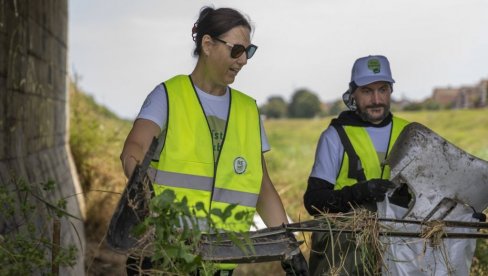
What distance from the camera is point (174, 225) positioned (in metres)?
3.03

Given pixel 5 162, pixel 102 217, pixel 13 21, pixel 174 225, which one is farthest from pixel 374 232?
pixel 102 217

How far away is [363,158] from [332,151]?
0.58 ft

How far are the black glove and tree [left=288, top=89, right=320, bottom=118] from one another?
54.7m

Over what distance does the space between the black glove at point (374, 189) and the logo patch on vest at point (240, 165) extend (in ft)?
2.01

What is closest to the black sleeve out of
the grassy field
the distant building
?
the grassy field

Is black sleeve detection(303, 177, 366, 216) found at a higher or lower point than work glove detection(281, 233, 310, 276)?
higher

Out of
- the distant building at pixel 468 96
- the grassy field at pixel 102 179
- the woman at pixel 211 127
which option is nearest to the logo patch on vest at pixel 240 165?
the woman at pixel 211 127

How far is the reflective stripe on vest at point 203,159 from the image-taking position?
394cm

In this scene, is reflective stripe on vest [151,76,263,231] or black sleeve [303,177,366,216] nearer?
reflective stripe on vest [151,76,263,231]

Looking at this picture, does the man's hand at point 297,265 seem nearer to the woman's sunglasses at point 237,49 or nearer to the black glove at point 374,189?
the black glove at point 374,189

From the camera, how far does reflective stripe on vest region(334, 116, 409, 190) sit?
460cm

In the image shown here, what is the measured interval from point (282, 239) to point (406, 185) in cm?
115

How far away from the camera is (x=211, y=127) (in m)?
4.11

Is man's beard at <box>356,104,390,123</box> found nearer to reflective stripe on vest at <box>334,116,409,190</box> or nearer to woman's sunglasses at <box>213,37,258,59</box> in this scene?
reflective stripe on vest at <box>334,116,409,190</box>
